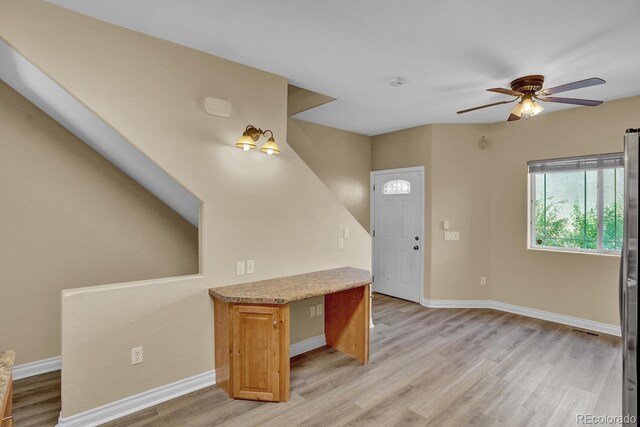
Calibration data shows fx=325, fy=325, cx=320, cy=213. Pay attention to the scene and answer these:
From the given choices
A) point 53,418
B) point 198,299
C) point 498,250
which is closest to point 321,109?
point 198,299

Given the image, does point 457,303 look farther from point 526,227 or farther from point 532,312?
point 526,227

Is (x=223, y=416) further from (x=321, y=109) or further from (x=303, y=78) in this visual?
(x=321, y=109)

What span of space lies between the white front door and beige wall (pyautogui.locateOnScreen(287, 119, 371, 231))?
0.28 meters

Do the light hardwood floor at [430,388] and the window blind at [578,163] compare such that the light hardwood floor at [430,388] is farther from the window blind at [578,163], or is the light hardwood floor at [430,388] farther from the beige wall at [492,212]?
the window blind at [578,163]

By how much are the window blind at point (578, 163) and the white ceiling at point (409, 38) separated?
27.8 inches

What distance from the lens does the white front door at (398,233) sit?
4984 millimetres

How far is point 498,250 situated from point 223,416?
413 cm

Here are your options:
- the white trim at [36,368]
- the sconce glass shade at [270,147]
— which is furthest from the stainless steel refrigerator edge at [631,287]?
the white trim at [36,368]

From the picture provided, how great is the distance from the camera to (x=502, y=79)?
123 inches

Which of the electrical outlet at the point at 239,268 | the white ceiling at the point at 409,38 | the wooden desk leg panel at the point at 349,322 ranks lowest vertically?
the wooden desk leg panel at the point at 349,322

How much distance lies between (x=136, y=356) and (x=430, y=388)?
7.43 feet

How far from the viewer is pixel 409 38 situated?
240cm

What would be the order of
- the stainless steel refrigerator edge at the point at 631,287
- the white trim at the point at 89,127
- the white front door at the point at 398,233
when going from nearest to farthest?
the stainless steel refrigerator edge at the point at 631,287
the white trim at the point at 89,127
the white front door at the point at 398,233

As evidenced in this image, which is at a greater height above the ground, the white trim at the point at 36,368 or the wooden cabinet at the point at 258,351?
the wooden cabinet at the point at 258,351
